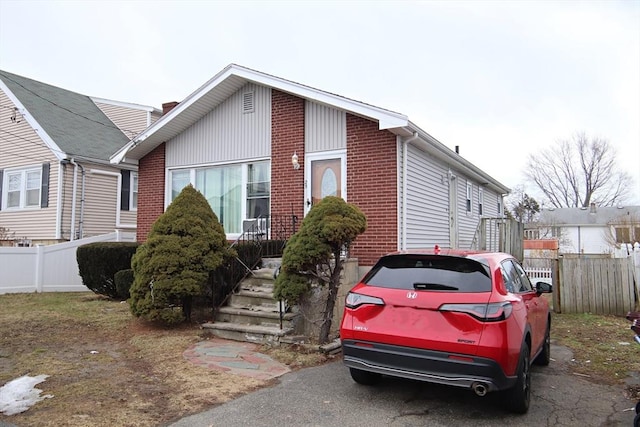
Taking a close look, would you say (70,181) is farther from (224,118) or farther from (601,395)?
(601,395)

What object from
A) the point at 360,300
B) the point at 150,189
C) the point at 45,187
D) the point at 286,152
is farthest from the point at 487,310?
the point at 45,187

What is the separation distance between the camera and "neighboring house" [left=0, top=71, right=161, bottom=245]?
55.7ft

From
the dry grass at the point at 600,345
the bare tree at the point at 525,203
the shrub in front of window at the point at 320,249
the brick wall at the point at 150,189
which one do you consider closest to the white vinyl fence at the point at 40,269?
the brick wall at the point at 150,189

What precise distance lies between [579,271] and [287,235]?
6987 mm

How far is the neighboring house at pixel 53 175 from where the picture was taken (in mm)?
16984

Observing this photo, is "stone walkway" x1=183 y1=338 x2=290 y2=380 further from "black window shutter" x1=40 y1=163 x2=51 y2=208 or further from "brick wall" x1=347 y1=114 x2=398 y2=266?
"black window shutter" x1=40 y1=163 x2=51 y2=208

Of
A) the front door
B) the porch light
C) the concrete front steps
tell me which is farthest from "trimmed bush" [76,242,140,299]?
the front door

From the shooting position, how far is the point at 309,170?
10.8 metres

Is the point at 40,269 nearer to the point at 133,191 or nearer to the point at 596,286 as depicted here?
the point at 133,191

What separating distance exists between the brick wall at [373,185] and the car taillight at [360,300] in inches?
184

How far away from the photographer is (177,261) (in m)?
8.34

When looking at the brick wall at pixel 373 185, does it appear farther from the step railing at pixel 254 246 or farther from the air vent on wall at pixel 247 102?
the air vent on wall at pixel 247 102

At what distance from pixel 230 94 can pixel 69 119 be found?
1105 cm

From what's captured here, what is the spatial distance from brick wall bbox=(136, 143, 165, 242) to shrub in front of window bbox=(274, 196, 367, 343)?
22.8 feet
